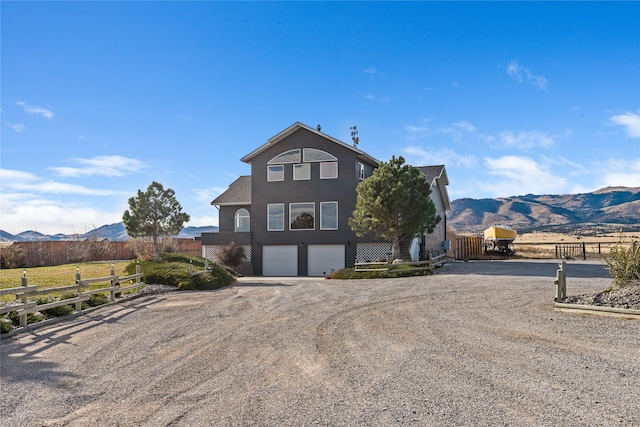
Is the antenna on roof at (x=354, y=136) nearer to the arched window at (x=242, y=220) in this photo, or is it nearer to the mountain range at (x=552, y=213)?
the arched window at (x=242, y=220)

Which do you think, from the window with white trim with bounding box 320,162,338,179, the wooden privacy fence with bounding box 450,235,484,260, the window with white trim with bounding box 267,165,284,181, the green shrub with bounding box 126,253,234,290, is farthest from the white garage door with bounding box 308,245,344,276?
the wooden privacy fence with bounding box 450,235,484,260

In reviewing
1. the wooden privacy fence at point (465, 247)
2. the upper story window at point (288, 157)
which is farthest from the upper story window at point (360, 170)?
the wooden privacy fence at point (465, 247)

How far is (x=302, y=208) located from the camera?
1190 inches

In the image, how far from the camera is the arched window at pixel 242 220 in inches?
1300

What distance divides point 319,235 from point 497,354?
863 inches

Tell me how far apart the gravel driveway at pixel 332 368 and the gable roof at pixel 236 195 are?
1968cm

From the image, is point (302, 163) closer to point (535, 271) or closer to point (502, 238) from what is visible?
point (535, 271)

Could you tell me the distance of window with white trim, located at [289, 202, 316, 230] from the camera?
98.3 feet

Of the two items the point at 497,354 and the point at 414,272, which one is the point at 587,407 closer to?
the point at 497,354

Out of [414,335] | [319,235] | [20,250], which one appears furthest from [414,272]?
[20,250]

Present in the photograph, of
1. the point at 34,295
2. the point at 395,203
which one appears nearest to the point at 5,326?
the point at 34,295

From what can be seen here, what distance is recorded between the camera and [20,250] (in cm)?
3266

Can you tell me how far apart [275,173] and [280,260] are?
560 centimetres

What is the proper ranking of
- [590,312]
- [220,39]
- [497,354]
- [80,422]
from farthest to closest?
[220,39] → [590,312] → [497,354] → [80,422]
